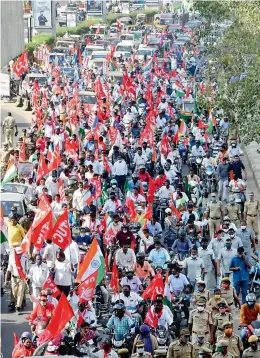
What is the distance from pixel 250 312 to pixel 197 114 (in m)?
19.4

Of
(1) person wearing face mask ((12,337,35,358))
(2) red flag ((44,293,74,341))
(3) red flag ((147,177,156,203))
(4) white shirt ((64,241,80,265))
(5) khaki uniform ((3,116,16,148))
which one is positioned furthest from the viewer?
(5) khaki uniform ((3,116,16,148))

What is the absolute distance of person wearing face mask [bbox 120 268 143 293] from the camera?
19672mm

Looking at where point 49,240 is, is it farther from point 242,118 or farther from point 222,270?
point 242,118

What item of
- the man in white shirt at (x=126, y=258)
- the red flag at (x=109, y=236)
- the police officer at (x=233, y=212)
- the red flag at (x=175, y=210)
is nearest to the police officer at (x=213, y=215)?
the police officer at (x=233, y=212)

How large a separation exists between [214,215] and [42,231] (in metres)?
4.32

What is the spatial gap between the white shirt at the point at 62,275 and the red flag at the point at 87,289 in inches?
50.4

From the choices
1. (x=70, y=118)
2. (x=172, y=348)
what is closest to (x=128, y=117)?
(x=70, y=118)

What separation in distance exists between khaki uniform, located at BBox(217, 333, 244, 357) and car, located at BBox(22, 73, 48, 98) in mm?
30360

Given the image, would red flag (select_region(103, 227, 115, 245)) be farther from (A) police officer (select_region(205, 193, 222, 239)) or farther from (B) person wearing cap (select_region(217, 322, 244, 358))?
(B) person wearing cap (select_region(217, 322, 244, 358))

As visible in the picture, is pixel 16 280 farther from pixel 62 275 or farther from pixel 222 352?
pixel 222 352

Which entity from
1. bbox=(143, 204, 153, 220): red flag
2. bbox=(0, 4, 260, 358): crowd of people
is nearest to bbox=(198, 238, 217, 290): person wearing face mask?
bbox=(0, 4, 260, 358): crowd of people

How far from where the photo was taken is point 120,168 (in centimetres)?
2806

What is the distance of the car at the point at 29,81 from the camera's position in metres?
47.0

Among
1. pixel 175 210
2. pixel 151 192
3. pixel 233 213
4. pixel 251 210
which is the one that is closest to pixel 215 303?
pixel 175 210
